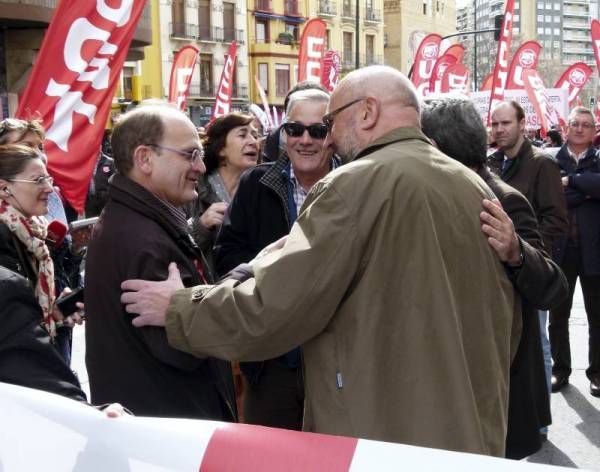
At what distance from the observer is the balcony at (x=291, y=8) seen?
54500 mm

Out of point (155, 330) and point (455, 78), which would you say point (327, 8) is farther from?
point (155, 330)

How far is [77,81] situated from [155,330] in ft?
7.94

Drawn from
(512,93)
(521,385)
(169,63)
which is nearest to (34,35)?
(512,93)

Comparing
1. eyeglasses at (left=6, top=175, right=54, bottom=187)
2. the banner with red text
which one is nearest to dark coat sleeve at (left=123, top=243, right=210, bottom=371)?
eyeglasses at (left=6, top=175, right=54, bottom=187)

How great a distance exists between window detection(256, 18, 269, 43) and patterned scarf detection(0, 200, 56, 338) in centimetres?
5051

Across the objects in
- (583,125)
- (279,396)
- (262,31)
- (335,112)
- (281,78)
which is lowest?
(279,396)

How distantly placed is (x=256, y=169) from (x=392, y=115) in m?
1.48

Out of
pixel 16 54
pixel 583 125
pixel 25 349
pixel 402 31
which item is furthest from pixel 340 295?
pixel 402 31

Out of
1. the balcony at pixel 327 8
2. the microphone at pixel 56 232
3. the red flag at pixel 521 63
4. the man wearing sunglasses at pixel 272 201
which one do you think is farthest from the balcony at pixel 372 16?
the man wearing sunglasses at pixel 272 201

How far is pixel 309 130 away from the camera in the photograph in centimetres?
369

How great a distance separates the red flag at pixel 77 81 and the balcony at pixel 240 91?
151ft

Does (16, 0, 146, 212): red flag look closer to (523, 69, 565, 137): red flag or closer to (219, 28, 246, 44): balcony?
(523, 69, 565, 137): red flag

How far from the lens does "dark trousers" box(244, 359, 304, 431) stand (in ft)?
11.5

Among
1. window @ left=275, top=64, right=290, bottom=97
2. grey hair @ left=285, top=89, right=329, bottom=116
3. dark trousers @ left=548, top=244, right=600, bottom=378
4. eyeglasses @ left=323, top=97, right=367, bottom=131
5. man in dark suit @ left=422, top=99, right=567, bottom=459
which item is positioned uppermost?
window @ left=275, top=64, right=290, bottom=97
